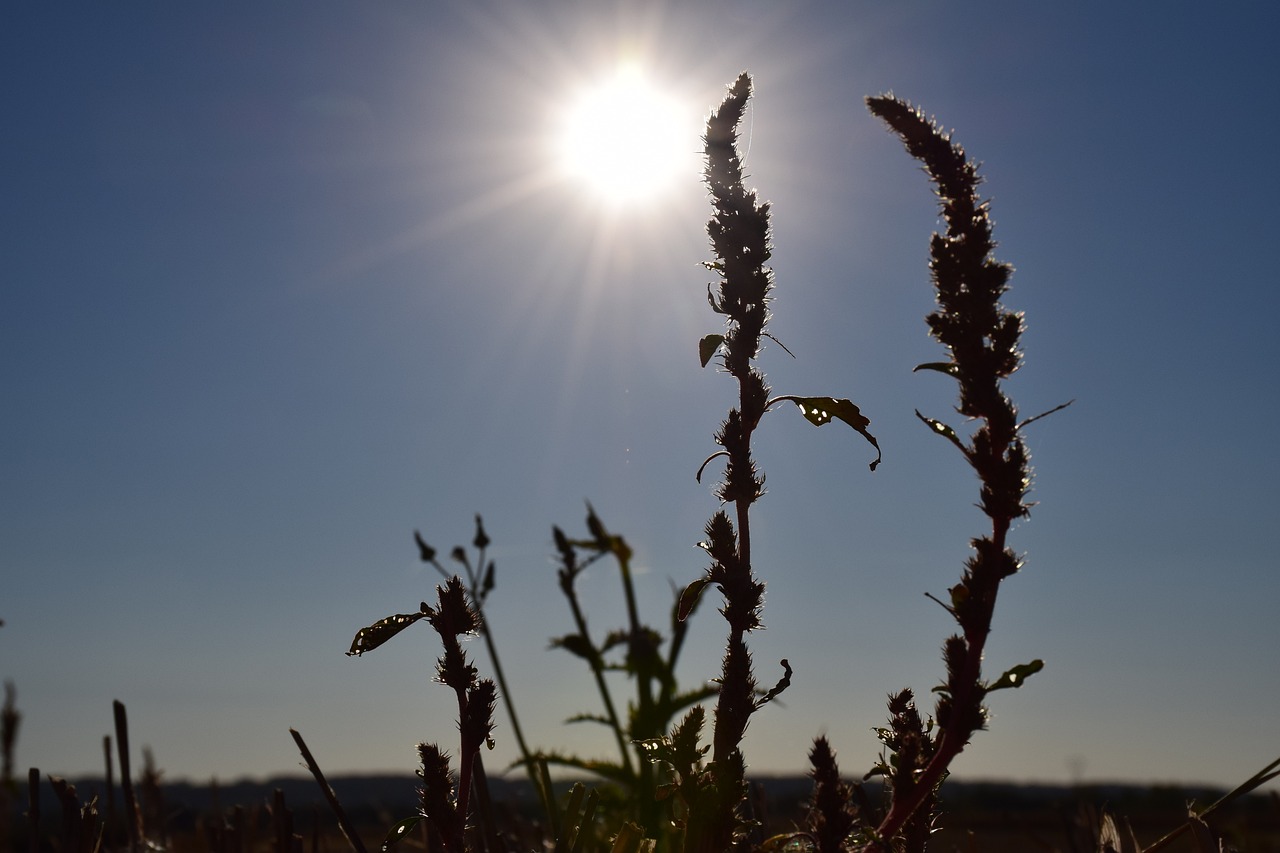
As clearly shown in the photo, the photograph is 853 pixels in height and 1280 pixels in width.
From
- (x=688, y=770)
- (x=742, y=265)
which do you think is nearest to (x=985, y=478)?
(x=742, y=265)

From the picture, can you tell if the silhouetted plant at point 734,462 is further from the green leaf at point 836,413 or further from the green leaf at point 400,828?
the green leaf at point 400,828

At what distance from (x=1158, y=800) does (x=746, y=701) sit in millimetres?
40797

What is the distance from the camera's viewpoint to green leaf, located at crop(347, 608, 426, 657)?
192 cm

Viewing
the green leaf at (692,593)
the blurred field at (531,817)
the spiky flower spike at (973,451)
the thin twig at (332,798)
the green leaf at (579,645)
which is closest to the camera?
the spiky flower spike at (973,451)

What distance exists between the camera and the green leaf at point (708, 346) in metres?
1.98

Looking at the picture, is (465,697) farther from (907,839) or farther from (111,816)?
(111,816)

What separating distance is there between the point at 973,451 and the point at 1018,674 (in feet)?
1.32

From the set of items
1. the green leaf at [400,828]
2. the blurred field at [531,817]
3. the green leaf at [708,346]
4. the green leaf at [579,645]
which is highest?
the green leaf at [708,346]

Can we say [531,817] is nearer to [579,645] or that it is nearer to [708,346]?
[579,645]

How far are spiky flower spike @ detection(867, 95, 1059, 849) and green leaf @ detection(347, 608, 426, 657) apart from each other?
0.99 m

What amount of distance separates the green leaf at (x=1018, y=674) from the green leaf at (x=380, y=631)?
110 centimetres

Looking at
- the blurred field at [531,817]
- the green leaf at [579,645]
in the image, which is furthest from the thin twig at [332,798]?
the green leaf at [579,645]

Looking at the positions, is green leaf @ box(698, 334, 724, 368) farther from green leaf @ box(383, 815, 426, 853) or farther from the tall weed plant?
green leaf @ box(383, 815, 426, 853)

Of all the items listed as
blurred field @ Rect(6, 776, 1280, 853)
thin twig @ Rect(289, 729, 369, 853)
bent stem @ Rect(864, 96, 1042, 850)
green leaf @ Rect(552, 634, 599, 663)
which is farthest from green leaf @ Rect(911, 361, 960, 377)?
green leaf @ Rect(552, 634, 599, 663)
